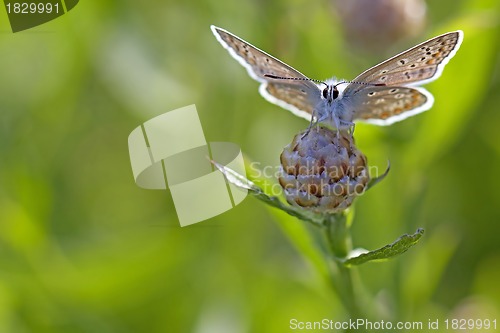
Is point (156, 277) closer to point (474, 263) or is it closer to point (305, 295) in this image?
point (305, 295)

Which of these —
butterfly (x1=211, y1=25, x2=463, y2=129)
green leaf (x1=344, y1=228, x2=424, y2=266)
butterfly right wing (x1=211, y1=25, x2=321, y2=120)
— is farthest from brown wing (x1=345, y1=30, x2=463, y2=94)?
green leaf (x1=344, y1=228, x2=424, y2=266)

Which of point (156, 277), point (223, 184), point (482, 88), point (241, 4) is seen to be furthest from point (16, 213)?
point (482, 88)

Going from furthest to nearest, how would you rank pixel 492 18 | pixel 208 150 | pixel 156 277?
1. pixel 208 150
2. pixel 492 18
3. pixel 156 277

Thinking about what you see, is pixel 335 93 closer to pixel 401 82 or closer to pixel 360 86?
pixel 360 86

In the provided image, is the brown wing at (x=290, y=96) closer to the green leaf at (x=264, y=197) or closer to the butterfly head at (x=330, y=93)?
the butterfly head at (x=330, y=93)

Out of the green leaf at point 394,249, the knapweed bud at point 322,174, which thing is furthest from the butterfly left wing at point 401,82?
the green leaf at point 394,249

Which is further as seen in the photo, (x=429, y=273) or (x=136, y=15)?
(x=136, y=15)

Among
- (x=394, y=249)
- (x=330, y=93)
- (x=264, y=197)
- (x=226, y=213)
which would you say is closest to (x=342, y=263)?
(x=394, y=249)
